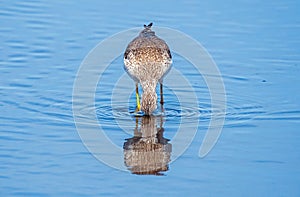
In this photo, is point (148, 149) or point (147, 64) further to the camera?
point (147, 64)

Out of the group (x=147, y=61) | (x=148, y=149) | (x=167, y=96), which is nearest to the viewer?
(x=148, y=149)

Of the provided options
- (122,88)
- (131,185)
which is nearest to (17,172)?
(131,185)

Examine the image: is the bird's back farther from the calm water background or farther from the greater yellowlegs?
the calm water background

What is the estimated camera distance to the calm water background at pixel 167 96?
885 cm

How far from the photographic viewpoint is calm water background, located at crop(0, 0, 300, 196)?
885 centimetres

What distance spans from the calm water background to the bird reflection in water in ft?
0.55

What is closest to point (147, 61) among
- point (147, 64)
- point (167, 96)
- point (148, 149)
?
point (147, 64)

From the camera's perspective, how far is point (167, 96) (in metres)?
12.3

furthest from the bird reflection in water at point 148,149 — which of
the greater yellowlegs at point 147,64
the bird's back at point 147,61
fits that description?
the bird's back at point 147,61

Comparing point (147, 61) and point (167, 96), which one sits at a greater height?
point (147, 61)

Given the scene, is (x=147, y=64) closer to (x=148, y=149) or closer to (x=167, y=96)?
(x=167, y=96)

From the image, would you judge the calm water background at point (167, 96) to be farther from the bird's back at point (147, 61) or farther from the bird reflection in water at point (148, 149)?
the bird's back at point (147, 61)

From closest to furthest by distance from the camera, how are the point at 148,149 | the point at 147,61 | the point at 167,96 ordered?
the point at 148,149 → the point at 147,61 → the point at 167,96

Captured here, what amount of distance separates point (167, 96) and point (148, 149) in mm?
2291
